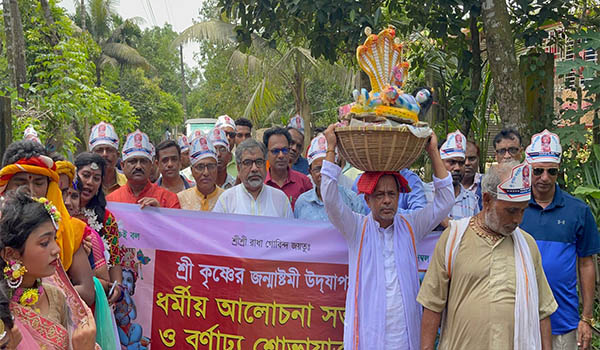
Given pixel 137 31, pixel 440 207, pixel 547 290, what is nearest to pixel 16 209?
pixel 440 207

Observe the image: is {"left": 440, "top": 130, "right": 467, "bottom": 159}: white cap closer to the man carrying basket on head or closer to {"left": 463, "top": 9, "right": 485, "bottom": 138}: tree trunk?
the man carrying basket on head

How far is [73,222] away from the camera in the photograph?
3.95 m

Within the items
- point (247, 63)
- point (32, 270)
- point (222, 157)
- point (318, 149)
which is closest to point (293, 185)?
point (318, 149)

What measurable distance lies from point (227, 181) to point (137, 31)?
38.0 metres

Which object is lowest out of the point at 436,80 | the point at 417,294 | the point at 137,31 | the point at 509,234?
the point at 417,294

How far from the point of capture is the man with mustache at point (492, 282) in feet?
12.8

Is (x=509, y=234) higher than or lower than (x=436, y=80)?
lower

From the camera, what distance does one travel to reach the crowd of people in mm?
3291

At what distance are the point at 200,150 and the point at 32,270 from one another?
3.32m

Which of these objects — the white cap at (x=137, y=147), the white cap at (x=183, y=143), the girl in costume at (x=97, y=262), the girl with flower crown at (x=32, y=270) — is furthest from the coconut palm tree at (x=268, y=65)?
the girl with flower crown at (x=32, y=270)

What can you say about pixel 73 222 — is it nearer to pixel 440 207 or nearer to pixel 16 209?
pixel 16 209

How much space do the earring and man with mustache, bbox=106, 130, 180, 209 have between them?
2.68 m

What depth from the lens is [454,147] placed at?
593 centimetres

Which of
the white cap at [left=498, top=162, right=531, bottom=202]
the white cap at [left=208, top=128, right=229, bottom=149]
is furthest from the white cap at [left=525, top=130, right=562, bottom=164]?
the white cap at [left=208, top=128, right=229, bottom=149]
